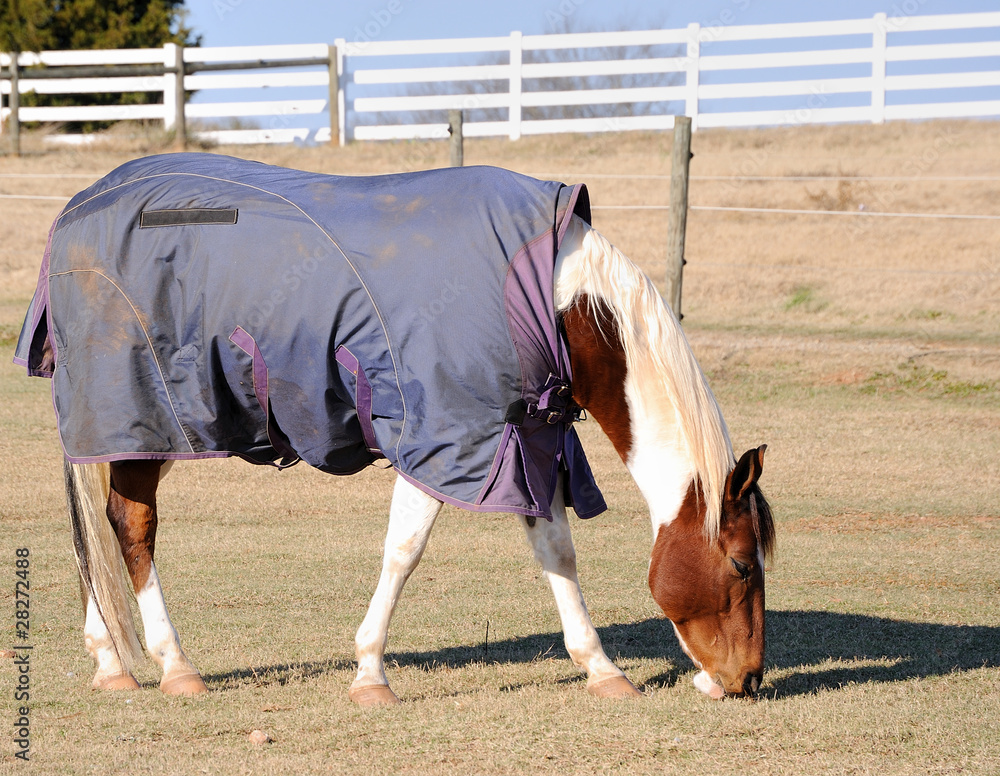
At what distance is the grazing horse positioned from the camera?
3412 mm

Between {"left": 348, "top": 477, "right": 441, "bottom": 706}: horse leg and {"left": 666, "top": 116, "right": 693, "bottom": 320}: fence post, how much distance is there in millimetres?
6844

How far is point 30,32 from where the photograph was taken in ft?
69.1

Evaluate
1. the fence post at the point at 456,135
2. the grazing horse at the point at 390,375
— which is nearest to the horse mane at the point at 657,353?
the grazing horse at the point at 390,375

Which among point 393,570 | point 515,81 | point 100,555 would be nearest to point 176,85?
point 515,81

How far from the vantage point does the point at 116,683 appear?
3.73 metres

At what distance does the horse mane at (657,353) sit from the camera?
11.2 ft

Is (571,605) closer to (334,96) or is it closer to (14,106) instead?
(334,96)

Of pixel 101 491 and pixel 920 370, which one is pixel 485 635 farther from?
pixel 920 370

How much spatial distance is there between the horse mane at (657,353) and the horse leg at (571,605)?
2.05 ft

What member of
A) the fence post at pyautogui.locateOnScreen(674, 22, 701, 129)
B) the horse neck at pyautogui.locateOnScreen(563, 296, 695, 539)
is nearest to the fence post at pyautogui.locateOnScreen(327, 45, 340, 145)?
the fence post at pyautogui.locateOnScreen(674, 22, 701, 129)

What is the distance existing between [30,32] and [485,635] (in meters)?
20.5

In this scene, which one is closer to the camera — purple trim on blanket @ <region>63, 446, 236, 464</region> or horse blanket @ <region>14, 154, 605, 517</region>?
horse blanket @ <region>14, 154, 605, 517</region>

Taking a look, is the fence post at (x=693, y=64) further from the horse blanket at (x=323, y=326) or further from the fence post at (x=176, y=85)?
the horse blanket at (x=323, y=326)

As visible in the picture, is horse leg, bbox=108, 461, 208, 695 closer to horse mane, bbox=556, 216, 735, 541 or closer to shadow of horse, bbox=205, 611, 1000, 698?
shadow of horse, bbox=205, 611, 1000, 698
